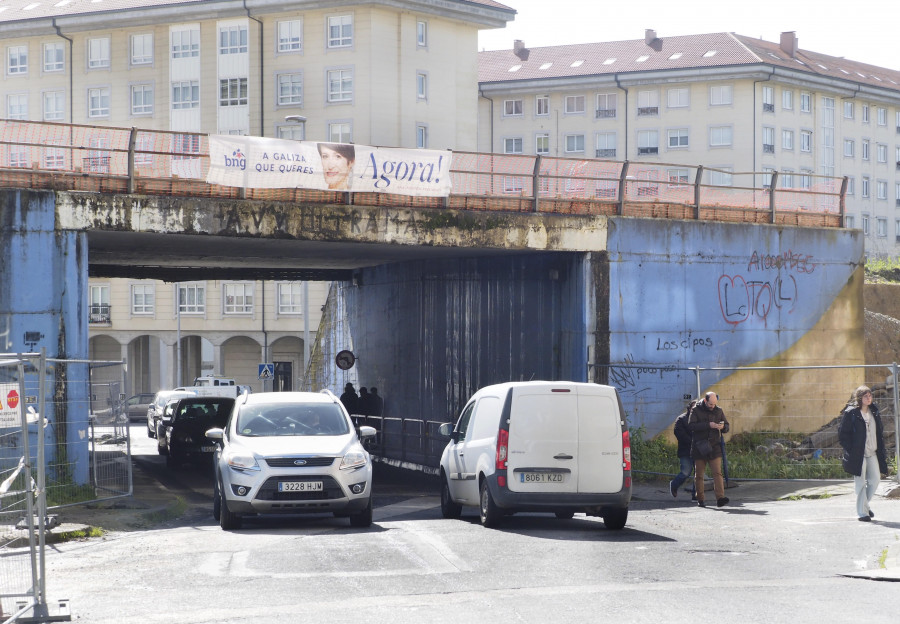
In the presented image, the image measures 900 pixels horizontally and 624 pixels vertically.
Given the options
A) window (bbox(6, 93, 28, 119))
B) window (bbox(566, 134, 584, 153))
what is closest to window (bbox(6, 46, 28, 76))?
window (bbox(6, 93, 28, 119))

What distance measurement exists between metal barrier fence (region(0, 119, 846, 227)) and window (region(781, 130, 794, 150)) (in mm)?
53267

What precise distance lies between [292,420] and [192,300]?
177 feet

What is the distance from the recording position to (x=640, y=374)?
22156mm

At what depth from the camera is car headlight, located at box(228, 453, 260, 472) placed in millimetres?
14070

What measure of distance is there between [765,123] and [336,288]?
4771 cm

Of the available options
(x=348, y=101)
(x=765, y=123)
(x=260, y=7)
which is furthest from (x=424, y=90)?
(x=765, y=123)

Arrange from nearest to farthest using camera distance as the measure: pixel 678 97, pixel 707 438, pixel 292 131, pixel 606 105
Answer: pixel 707 438, pixel 292 131, pixel 678 97, pixel 606 105

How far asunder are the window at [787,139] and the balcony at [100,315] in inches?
1646

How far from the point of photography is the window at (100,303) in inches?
2712

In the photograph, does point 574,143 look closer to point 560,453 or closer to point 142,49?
point 142,49

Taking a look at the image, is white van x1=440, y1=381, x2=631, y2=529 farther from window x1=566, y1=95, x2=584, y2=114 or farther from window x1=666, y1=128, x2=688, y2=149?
window x1=566, y1=95, x2=584, y2=114

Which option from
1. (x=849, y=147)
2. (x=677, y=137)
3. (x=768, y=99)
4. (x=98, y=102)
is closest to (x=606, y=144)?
(x=677, y=137)

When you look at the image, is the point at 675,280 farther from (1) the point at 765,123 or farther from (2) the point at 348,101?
(1) the point at 765,123

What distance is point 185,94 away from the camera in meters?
63.8
